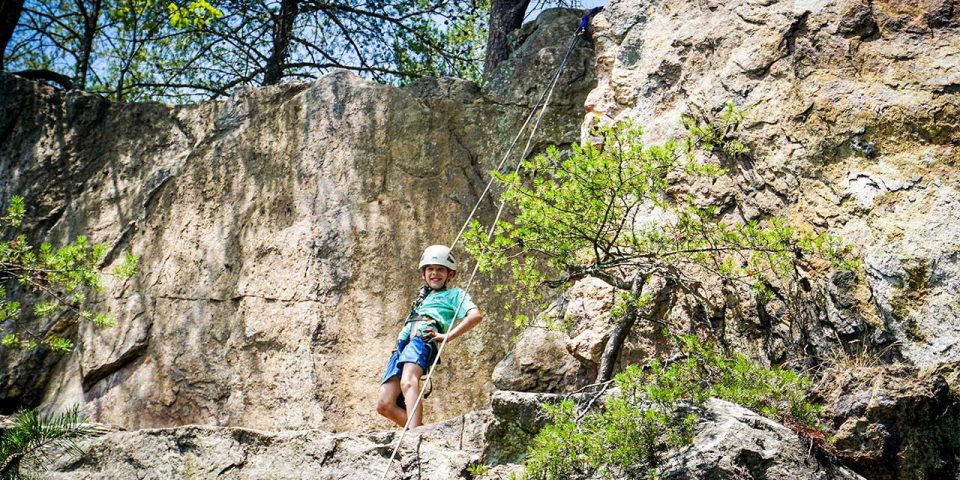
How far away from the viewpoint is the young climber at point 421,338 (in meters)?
6.43

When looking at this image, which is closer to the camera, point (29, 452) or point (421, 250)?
point (29, 452)

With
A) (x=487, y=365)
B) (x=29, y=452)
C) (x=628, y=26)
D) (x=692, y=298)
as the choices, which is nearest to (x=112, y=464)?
(x=29, y=452)

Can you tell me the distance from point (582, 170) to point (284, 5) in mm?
6754

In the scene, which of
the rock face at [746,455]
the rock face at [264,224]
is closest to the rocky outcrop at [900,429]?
the rock face at [746,455]

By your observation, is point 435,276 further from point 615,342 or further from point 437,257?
point 615,342

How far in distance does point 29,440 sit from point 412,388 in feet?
7.45

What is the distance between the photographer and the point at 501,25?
9.77m

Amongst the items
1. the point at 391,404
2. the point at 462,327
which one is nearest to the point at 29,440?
the point at 391,404

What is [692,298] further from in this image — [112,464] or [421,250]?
[112,464]

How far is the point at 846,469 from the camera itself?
4.88 m

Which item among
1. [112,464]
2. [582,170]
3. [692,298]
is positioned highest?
[582,170]

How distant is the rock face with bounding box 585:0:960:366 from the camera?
5.63m

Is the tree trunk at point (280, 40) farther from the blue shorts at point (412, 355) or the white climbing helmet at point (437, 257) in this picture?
the blue shorts at point (412, 355)

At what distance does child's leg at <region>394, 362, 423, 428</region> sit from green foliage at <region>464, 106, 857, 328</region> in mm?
948
